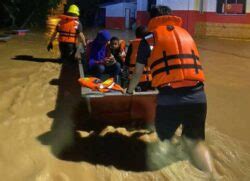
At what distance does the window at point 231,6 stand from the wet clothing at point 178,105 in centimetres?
1662

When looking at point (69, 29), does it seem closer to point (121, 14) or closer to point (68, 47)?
point (68, 47)

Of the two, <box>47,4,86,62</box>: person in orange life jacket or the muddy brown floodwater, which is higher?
<box>47,4,86,62</box>: person in orange life jacket

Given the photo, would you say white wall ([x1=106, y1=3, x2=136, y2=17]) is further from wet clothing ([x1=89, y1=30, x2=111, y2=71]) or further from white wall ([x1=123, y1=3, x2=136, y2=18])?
wet clothing ([x1=89, y1=30, x2=111, y2=71])

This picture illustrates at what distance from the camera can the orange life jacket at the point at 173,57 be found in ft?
13.5

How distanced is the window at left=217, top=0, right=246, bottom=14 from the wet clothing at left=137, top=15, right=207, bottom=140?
54.5ft

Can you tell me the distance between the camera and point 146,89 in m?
5.92

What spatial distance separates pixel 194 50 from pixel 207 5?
56.7ft

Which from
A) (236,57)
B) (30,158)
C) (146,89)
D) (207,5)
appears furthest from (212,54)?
(30,158)

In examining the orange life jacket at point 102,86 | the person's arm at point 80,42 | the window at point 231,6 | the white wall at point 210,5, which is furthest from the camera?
the white wall at point 210,5

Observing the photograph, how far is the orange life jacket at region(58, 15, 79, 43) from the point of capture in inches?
389

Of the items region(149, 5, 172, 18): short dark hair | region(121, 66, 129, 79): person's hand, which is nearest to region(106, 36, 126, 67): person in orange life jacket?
region(121, 66, 129, 79): person's hand

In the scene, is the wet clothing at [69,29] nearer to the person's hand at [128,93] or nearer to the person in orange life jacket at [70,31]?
the person in orange life jacket at [70,31]

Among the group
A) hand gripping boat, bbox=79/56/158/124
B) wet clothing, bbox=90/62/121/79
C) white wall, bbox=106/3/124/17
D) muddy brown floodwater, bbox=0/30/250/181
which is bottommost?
muddy brown floodwater, bbox=0/30/250/181

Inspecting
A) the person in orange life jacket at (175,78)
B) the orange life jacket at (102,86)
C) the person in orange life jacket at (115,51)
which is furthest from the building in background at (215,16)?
the person in orange life jacket at (175,78)
